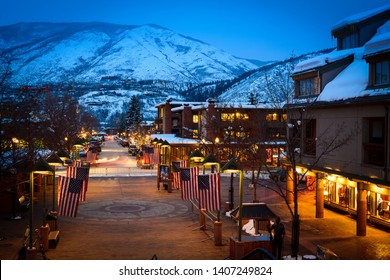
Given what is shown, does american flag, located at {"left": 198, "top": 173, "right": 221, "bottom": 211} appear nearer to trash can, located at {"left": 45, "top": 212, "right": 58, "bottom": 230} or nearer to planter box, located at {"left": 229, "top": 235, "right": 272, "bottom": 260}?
planter box, located at {"left": 229, "top": 235, "right": 272, "bottom": 260}

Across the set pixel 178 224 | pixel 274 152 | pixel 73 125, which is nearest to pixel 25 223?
pixel 178 224

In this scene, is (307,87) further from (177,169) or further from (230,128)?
(230,128)

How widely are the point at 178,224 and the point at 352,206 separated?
8966 millimetres

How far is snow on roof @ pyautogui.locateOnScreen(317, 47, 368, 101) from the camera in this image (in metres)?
19.6

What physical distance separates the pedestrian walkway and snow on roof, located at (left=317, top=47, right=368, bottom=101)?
19.5 feet

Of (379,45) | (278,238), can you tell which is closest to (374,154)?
(379,45)

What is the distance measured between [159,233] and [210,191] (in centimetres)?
313

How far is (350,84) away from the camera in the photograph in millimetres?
20422

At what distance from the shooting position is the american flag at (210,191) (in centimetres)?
1759

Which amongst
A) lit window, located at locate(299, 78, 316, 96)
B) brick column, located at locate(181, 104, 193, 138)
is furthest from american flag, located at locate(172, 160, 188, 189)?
brick column, located at locate(181, 104, 193, 138)

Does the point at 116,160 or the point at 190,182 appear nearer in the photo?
the point at 190,182

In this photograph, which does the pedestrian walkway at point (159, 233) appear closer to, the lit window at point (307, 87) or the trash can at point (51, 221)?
the trash can at point (51, 221)

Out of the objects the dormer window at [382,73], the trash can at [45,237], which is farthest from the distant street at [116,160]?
the dormer window at [382,73]
